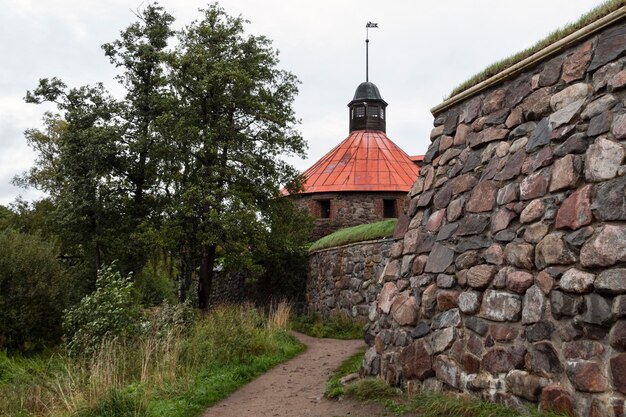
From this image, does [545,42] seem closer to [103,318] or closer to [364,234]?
[103,318]

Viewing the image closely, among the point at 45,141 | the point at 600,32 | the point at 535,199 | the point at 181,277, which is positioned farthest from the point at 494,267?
the point at 45,141

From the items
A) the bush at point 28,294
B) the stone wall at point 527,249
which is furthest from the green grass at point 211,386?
the bush at point 28,294

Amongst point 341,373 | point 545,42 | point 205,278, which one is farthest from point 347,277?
point 545,42

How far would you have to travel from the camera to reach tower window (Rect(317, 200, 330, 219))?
23.5 meters

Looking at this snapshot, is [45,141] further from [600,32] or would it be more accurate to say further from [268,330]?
[600,32]

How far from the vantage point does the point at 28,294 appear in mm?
11633

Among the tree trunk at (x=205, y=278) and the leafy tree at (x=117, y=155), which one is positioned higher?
the leafy tree at (x=117, y=155)

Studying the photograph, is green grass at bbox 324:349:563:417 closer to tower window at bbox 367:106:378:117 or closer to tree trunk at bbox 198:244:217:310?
tree trunk at bbox 198:244:217:310

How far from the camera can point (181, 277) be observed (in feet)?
62.0

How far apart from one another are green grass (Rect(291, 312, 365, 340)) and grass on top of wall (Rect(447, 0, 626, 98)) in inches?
336

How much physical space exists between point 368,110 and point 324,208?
647 centimetres

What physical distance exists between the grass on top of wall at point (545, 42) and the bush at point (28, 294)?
9.40 meters

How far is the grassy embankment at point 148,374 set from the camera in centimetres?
625

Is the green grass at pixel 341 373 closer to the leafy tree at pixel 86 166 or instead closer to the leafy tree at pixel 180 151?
the leafy tree at pixel 180 151
